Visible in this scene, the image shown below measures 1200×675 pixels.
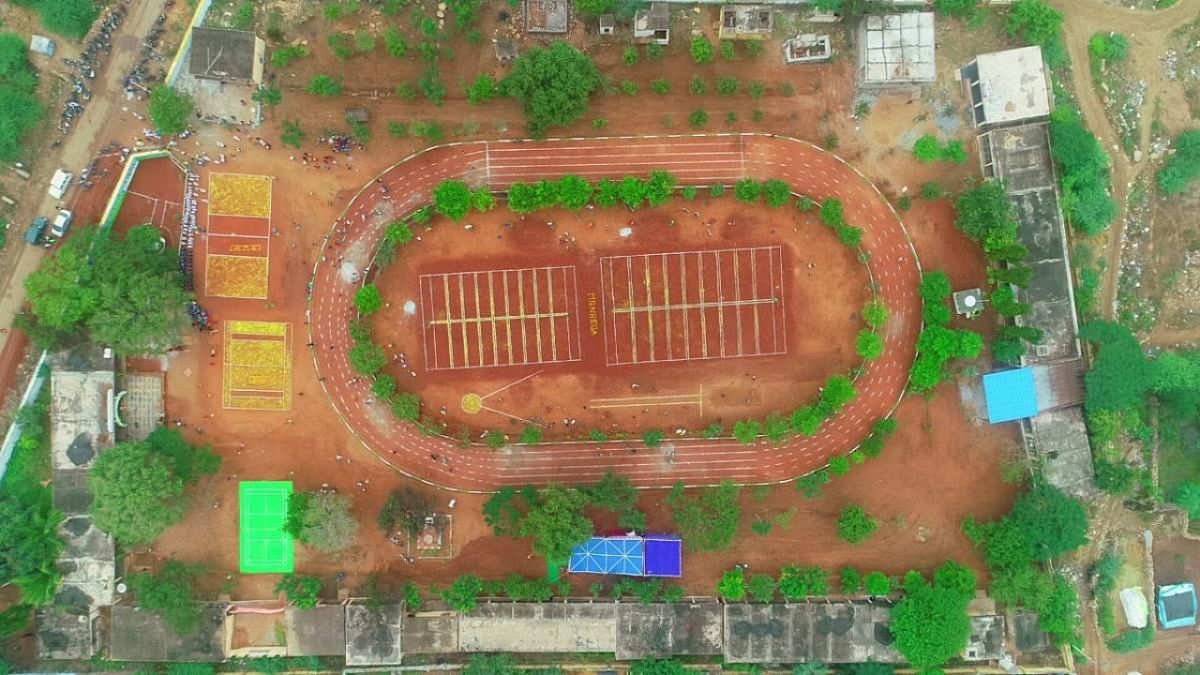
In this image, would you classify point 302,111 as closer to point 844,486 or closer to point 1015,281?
point 844,486

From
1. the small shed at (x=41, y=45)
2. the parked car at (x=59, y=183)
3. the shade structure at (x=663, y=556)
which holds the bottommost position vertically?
the shade structure at (x=663, y=556)

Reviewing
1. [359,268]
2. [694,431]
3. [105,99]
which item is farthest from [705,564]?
Result: [105,99]

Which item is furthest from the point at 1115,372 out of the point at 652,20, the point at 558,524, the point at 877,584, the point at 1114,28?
the point at 652,20

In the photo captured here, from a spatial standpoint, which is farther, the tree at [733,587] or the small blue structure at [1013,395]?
the tree at [733,587]

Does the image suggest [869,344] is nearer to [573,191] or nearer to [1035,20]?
[573,191]

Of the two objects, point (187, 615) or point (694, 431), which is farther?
point (694, 431)

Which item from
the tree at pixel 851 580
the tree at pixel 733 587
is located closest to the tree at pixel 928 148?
the tree at pixel 851 580

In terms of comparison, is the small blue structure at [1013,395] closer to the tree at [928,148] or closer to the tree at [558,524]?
the tree at [928,148]

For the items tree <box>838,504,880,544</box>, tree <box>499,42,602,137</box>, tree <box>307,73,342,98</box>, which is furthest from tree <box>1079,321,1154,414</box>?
tree <box>307,73,342,98</box>
